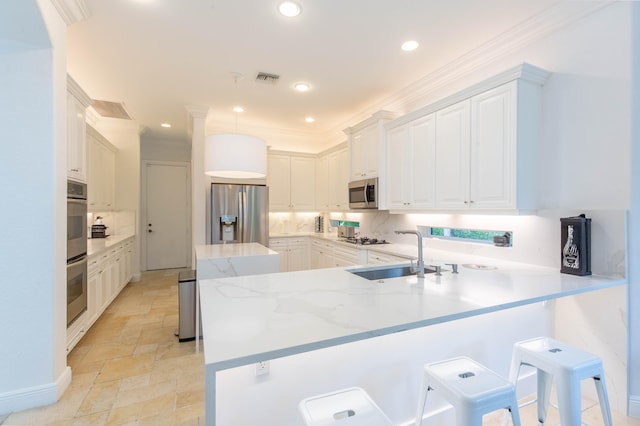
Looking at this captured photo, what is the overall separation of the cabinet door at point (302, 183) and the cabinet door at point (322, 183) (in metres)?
0.08

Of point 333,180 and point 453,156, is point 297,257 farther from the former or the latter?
point 453,156

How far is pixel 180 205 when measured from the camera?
6.54m

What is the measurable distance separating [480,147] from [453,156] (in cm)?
29

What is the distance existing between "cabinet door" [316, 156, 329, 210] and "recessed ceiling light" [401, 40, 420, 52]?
106 inches

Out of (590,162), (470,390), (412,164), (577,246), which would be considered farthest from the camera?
(412,164)

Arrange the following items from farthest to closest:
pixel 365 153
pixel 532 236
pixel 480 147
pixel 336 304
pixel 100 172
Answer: pixel 100 172
pixel 365 153
pixel 480 147
pixel 532 236
pixel 336 304

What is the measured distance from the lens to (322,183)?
5.44 m

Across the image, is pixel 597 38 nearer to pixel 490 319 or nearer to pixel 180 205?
pixel 490 319

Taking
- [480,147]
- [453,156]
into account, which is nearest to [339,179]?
[453,156]

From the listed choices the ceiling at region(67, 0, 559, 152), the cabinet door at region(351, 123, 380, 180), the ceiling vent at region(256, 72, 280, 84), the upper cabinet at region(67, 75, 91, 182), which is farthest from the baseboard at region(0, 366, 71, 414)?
the cabinet door at region(351, 123, 380, 180)

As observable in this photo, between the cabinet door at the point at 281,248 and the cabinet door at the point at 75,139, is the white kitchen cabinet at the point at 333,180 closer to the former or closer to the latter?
the cabinet door at the point at 281,248

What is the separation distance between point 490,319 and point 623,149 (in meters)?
1.44

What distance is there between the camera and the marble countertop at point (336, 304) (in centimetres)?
99

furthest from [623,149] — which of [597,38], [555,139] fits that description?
[597,38]
